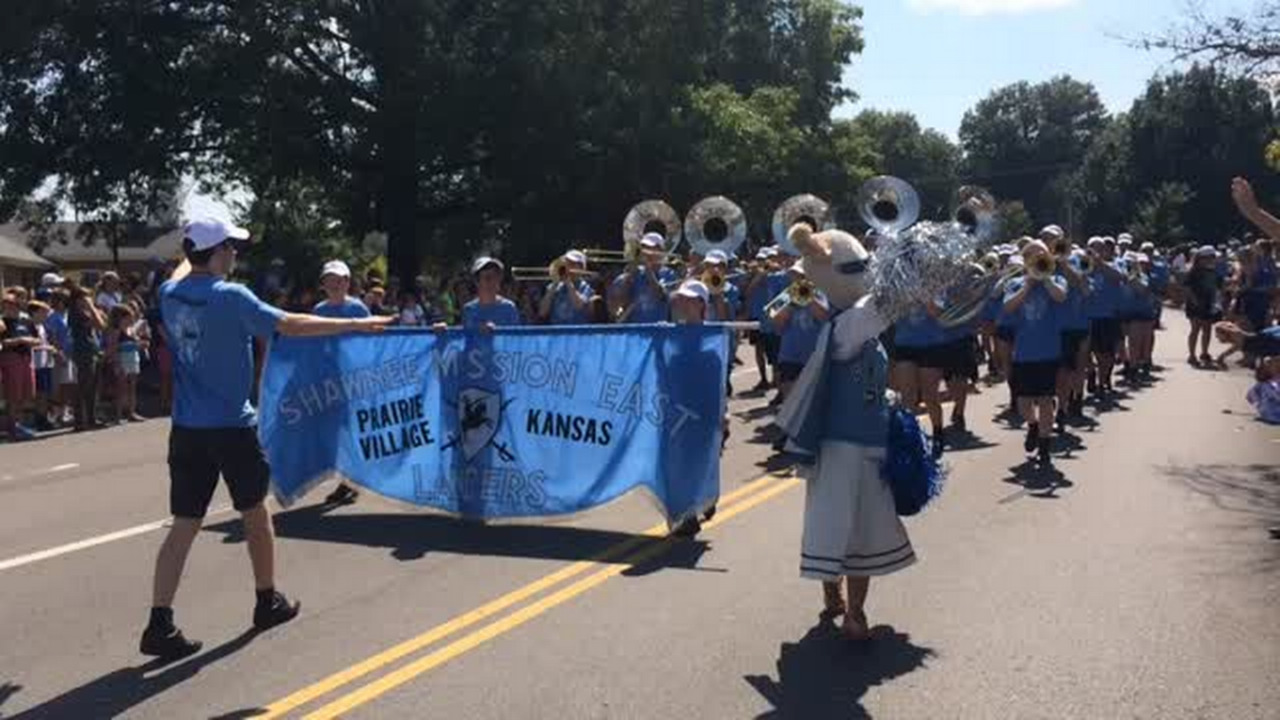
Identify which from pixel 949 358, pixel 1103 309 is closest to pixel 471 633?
pixel 949 358

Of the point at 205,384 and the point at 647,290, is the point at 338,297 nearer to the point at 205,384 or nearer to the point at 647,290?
the point at 205,384

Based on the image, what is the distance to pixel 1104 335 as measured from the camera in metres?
17.6

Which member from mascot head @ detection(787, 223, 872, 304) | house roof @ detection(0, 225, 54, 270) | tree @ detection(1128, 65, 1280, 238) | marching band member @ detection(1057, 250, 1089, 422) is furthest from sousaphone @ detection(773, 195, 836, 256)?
tree @ detection(1128, 65, 1280, 238)

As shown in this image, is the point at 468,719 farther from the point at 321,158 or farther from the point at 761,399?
the point at 321,158

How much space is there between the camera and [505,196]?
36688 mm

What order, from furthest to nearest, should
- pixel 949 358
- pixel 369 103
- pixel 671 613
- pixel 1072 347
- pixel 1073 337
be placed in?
pixel 369 103
pixel 1072 347
pixel 1073 337
pixel 949 358
pixel 671 613

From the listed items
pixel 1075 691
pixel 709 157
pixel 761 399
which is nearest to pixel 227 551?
pixel 1075 691

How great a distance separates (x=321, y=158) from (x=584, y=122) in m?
6.24

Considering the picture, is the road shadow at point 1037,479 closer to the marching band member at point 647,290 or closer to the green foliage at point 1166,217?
the marching band member at point 647,290

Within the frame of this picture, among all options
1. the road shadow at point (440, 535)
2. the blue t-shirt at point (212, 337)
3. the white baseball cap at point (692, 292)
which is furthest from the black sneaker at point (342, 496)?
the blue t-shirt at point (212, 337)

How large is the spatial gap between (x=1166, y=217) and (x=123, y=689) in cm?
6676

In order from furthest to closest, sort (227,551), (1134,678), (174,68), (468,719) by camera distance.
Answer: (174,68) < (227,551) < (1134,678) < (468,719)

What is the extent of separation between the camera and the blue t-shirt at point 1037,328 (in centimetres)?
1222

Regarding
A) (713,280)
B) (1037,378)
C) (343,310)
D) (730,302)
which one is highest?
(713,280)
